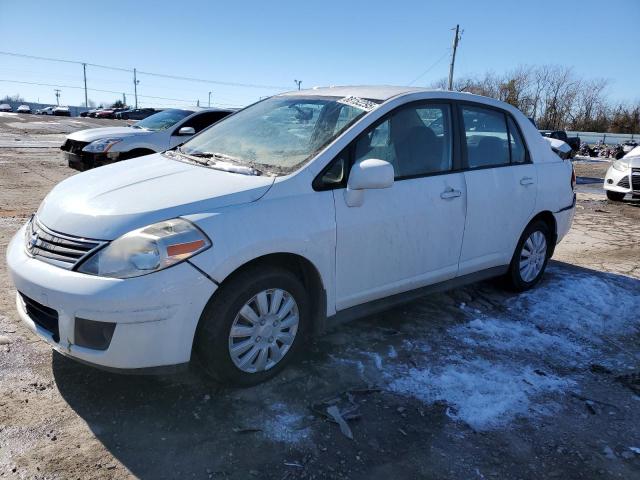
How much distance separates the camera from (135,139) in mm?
8648

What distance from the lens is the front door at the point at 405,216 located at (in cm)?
323

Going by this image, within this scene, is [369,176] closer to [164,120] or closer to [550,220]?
[550,220]

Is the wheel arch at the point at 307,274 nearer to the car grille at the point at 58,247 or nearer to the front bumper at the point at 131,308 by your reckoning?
the front bumper at the point at 131,308

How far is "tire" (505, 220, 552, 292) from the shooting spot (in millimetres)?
4621

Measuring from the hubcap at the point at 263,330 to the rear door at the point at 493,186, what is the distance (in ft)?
5.39

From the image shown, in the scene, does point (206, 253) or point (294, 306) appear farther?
point (294, 306)

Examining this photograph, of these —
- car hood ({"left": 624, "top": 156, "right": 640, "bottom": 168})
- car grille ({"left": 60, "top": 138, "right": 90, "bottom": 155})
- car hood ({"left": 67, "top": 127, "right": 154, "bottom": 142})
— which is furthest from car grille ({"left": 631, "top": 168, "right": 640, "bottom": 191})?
car grille ({"left": 60, "top": 138, "right": 90, "bottom": 155})

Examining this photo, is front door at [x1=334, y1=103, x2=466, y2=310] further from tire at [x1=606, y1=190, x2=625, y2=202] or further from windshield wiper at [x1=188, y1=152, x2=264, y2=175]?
tire at [x1=606, y1=190, x2=625, y2=202]

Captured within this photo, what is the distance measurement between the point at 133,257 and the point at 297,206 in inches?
37.0

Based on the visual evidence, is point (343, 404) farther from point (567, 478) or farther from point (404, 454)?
point (567, 478)

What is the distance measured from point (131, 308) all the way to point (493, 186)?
2.93m

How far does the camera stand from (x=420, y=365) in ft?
11.1

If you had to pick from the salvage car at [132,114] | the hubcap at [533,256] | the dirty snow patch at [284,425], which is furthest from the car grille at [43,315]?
the salvage car at [132,114]

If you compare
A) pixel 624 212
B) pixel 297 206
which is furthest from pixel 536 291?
pixel 624 212
